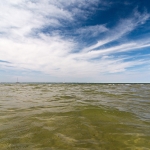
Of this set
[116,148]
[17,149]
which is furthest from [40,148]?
[116,148]

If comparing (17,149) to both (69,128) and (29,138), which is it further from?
(69,128)

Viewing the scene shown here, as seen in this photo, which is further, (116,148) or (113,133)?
(113,133)

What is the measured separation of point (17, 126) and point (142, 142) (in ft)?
16.1

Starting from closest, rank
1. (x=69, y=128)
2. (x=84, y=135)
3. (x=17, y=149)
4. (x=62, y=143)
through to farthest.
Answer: (x=17, y=149), (x=62, y=143), (x=84, y=135), (x=69, y=128)

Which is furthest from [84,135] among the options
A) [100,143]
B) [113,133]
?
[113,133]

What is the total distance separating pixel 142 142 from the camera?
453 cm

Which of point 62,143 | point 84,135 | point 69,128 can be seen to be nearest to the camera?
point 62,143

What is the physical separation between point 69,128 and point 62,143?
4.63 ft

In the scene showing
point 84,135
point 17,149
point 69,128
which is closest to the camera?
point 17,149

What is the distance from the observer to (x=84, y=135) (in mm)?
4988

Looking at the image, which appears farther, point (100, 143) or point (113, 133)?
point (113, 133)

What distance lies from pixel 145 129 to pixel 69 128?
326cm

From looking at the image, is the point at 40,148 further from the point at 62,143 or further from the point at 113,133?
the point at 113,133

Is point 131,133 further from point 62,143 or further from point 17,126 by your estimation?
point 17,126
